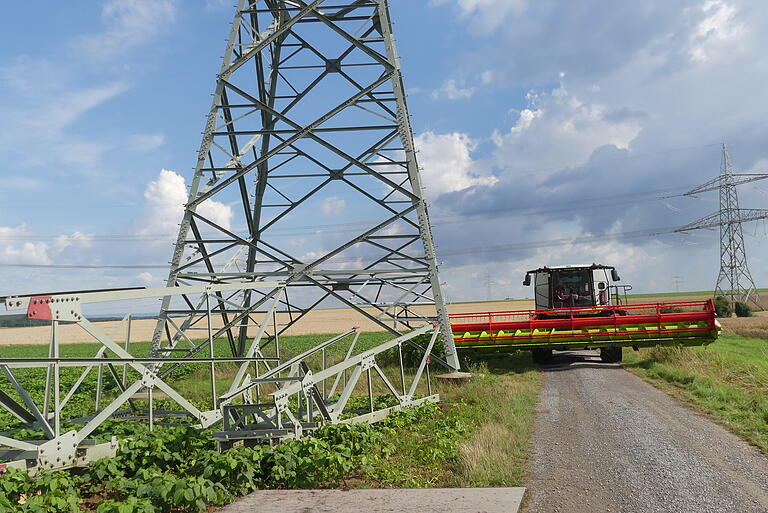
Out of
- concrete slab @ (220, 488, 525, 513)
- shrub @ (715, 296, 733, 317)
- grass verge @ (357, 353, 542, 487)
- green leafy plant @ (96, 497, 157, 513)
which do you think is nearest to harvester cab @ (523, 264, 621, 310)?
grass verge @ (357, 353, 542, 487)

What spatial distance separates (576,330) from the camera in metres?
19.0

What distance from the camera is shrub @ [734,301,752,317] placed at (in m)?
63.3

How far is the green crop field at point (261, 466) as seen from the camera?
19.6 ft

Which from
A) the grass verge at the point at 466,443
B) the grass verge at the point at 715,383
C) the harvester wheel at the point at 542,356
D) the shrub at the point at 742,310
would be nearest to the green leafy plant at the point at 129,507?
the grass verge at the point at 466,443

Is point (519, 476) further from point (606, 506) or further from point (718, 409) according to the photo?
point (718, 409)

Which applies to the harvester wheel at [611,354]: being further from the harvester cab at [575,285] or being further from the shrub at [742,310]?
the shrub at [742,310]

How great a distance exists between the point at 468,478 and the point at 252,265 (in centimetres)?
985

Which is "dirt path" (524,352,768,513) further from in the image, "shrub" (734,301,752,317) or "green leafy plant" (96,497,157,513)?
"shrub" (734,301,752,317)

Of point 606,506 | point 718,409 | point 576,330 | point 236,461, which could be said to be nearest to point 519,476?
point 606,506

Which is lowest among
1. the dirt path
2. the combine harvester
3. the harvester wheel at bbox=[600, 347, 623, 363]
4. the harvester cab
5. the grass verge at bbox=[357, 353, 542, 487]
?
the dirt path

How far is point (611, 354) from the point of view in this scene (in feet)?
66.1

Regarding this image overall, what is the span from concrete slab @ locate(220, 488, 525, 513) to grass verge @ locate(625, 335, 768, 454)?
187 inches

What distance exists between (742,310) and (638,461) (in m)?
64.9

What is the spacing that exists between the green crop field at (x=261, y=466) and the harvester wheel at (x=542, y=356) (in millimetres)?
9909
